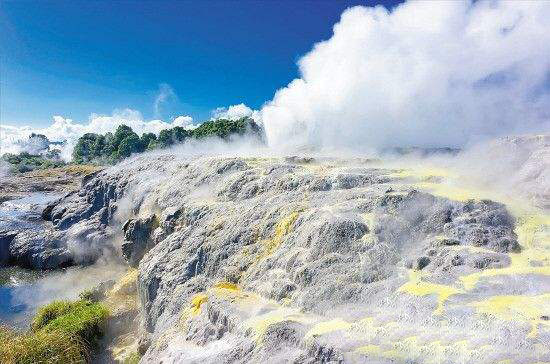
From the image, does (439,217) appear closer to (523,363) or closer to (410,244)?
(410,244)

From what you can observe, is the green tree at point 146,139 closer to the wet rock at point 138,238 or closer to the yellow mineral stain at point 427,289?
the wet rock at point 138,238

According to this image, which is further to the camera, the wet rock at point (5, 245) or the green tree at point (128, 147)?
the green tree at point (128, 147)

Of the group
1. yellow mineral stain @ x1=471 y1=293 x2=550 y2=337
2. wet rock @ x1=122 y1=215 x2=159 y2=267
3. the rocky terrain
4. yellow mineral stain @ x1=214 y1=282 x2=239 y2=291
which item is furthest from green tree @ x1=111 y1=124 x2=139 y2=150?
yellow mineral stain @ x1=471 y1=293 x2=550 y2=337

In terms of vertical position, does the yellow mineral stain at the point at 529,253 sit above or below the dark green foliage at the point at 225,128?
below

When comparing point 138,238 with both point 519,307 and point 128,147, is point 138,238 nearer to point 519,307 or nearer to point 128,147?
point 519,307

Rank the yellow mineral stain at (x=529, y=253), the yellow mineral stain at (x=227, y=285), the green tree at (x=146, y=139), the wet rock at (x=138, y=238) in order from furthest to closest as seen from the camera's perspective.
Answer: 1. the green tree at (x=146, y=139)
2. the wet rock at (x=138, y=238)
3. the yellow mineral stain at (x=227, y=285)
4. the yellow mineral stain at (x=529, y=253)

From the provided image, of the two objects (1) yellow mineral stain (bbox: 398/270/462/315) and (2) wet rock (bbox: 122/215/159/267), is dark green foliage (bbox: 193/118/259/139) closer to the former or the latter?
(2) wet rock (bbox: 122/215/159/267)

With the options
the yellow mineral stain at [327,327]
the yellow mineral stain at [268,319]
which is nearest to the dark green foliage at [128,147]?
the yellow mineral stain at [268,319]
